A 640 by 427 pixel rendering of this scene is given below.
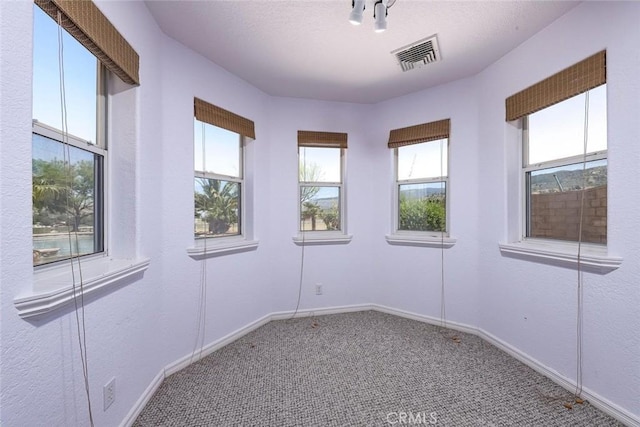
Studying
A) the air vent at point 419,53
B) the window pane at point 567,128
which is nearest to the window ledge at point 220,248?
the air vent at point 419,53

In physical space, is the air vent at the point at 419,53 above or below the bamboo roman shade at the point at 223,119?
above

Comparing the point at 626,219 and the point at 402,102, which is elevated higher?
the point at 402,102

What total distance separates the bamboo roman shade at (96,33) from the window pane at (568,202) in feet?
9.53

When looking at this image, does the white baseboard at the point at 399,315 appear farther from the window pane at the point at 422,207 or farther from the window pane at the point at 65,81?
the window pane at the point at 65,81

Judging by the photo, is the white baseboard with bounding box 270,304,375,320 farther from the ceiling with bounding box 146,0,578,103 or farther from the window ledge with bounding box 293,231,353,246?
the ceiling with bounding box 146,0,578,103

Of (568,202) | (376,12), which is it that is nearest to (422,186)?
(568,202)

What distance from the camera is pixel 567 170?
202 centimetres

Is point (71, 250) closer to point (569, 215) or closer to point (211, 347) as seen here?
point (211, 347)

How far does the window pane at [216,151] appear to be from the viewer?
2.43m

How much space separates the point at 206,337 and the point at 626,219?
2987 mm

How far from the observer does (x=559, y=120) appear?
6.78 ft

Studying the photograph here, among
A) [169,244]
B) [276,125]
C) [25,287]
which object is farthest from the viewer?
[276,125]

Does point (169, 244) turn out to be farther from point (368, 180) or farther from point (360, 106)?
point (360, 106)

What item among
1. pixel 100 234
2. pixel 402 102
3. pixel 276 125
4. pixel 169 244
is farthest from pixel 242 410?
pixel 402 102
